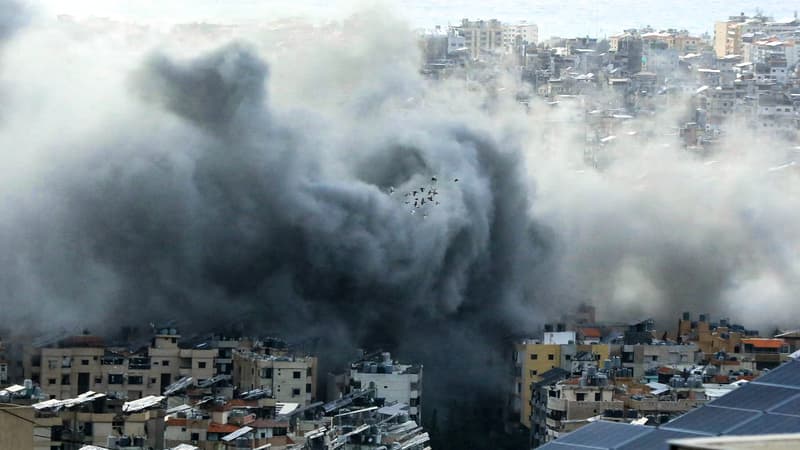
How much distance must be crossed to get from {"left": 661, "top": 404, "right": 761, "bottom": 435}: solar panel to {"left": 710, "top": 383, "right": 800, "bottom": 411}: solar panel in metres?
0.09

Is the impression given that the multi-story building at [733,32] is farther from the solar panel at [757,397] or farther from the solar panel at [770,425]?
the solar panel at [770,425]

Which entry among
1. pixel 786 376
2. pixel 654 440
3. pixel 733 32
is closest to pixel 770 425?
pixel 654 440

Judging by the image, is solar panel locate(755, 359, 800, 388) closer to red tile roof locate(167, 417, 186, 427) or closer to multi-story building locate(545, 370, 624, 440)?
red tile roof locate(167, 417, 186, 427)

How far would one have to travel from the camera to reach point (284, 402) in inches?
1355

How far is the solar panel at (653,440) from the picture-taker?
12873 millimetres

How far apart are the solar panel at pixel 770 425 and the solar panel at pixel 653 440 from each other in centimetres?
26

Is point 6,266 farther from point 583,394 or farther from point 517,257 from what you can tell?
point 583,394

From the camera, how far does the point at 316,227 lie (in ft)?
142

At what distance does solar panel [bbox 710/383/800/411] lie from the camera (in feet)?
43.8

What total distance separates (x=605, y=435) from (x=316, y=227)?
29.7m

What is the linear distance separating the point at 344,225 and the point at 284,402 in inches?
369

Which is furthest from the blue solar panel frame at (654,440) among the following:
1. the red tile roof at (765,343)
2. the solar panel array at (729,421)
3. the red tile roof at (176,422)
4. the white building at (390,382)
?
the red tile roof at (765,343)

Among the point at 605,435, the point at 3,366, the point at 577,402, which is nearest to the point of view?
the point at 605,435

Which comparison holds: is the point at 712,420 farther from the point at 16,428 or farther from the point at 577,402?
the point at 577,402
